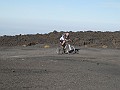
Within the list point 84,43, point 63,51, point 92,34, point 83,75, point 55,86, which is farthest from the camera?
point 92,34

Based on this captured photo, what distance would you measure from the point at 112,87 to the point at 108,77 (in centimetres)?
241

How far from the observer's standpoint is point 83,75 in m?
15.6

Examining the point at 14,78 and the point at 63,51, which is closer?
the point at 14,78

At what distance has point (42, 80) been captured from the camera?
13.6 m

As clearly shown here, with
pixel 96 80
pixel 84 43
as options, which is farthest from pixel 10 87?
pixel 84 43

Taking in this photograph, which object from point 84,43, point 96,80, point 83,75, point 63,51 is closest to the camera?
point 96,80

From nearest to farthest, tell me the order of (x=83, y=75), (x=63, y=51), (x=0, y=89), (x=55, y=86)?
1. (x=0, y=89)
2. (x=55, y=86)
3. (x=83, y=75)
4. (x=63, y=51)

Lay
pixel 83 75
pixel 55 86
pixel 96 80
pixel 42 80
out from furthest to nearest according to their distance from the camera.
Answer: pixel 83 75 → pixel 96 80 → pixel 42 80 → pixel 55 86

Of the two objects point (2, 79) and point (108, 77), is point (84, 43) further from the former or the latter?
point (2, 79)

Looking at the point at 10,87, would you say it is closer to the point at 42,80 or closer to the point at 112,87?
the point at 42,80

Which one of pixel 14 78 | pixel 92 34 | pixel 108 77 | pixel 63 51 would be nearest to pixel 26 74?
pixel 14 78

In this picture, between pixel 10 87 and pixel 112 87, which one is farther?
pixel 112 87

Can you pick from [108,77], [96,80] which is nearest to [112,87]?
[96,80]

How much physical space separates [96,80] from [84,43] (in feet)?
88.1
